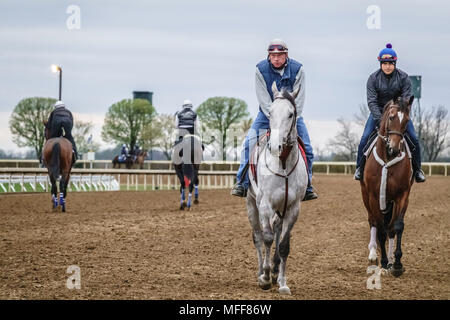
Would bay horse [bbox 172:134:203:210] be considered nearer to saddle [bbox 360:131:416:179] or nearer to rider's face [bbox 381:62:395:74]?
saddle [bbox 360:131:416:179]

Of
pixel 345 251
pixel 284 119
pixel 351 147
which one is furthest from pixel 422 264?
pixel 351 147

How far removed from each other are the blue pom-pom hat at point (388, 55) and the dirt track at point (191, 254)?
9.93ft

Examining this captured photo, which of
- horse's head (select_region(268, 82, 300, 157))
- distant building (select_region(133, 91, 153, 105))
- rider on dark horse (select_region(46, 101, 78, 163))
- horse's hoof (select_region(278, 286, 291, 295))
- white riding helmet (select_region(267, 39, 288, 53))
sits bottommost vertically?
horse's hoof (select_region(278, 286, 291, 295))

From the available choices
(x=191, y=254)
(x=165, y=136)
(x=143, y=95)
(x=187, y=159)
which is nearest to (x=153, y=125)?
(x=165, y=136)

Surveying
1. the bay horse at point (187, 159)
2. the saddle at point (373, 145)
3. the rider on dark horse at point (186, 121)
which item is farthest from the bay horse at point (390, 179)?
the bay horse at point (187, 159)

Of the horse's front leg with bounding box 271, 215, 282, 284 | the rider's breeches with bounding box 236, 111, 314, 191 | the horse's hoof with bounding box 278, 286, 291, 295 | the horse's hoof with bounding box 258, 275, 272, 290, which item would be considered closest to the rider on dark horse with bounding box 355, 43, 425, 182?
the rider's breeches with bounding box 236, 111, 314, 191

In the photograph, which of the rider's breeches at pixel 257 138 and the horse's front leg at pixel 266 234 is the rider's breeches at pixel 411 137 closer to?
the rider's breeches at pixel 257 138

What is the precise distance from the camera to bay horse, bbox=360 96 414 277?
10.3 meters

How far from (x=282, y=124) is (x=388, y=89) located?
350 centimetres

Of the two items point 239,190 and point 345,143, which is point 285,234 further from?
point 345,143

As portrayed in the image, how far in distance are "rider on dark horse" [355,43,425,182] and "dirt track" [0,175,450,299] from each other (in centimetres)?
166

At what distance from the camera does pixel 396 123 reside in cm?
1026
